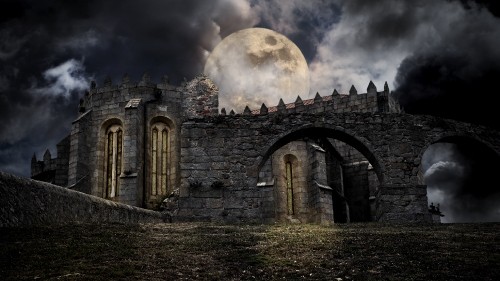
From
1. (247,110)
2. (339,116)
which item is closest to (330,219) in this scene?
(247,110)

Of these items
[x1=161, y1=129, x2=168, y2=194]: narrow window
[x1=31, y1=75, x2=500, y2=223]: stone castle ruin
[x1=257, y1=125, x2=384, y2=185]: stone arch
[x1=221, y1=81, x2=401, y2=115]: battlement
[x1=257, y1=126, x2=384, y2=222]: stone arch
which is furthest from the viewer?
[x1=221, y1=81, x2=401, y2=115]: battlement

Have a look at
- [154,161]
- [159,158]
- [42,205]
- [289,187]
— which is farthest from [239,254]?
[159,158]

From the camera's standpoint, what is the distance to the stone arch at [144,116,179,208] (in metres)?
25.9

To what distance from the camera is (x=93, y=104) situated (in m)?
27.1

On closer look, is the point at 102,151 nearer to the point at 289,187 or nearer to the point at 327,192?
the point at 289,187

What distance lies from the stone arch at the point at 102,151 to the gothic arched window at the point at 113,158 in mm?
103

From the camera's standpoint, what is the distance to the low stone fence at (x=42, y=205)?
7.17 meters

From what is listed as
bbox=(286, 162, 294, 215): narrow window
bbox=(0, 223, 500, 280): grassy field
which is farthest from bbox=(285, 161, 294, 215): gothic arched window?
bbox=(0, 223, 500, 280): grassy field

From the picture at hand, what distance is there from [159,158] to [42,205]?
18.6 meters

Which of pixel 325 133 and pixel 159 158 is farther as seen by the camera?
pixel 159 158

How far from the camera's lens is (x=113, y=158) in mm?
26578

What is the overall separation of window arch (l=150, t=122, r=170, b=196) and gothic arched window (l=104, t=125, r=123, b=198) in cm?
166

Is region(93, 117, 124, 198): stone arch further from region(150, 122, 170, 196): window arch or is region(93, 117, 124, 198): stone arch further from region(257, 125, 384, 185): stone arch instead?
region(257, 125, 384, 185): stone arch

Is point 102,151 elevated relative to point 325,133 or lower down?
elevated
